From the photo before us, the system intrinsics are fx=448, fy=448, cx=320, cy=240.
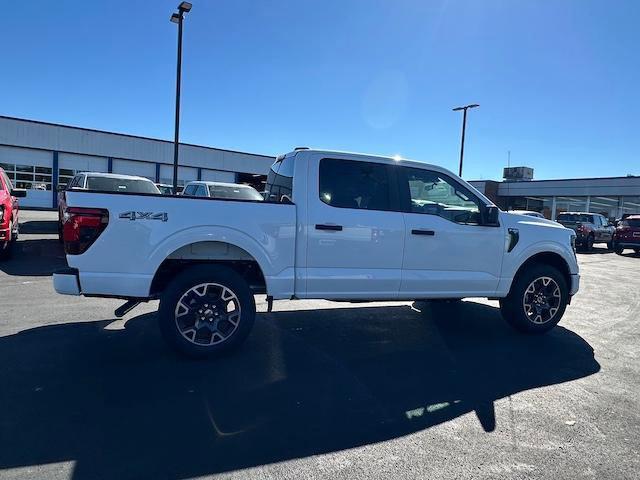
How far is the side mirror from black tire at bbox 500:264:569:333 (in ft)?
3.12

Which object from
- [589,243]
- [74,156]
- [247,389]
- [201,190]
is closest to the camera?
[247,389]

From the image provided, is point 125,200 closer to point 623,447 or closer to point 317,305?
point 317,305

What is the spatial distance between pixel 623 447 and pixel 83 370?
4.34m

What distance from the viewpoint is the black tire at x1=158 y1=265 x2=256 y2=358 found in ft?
14.0

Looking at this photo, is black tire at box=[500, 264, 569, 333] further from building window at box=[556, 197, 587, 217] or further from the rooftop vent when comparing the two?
the rooftop vent

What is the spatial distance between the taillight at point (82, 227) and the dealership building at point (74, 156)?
2311cm

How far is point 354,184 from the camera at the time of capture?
5.02 meters

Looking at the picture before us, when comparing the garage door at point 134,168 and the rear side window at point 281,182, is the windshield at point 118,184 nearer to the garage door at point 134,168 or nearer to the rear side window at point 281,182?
the rear side window at point 281,182

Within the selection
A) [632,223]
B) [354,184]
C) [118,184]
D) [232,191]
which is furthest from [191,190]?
[632,223]

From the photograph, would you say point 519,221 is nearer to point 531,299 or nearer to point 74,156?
point 531,299

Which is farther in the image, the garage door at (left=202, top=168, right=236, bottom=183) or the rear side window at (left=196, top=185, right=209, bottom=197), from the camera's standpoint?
the garage door at (left=202, top=168, right=236, bottom=183)

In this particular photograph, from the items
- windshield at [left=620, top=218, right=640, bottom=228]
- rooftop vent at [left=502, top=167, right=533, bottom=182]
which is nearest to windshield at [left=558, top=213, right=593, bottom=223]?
windshield at [left=620, top=218, right=640, bottom=228]

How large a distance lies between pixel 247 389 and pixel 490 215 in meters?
3.44

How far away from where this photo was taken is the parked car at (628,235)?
20594mm
